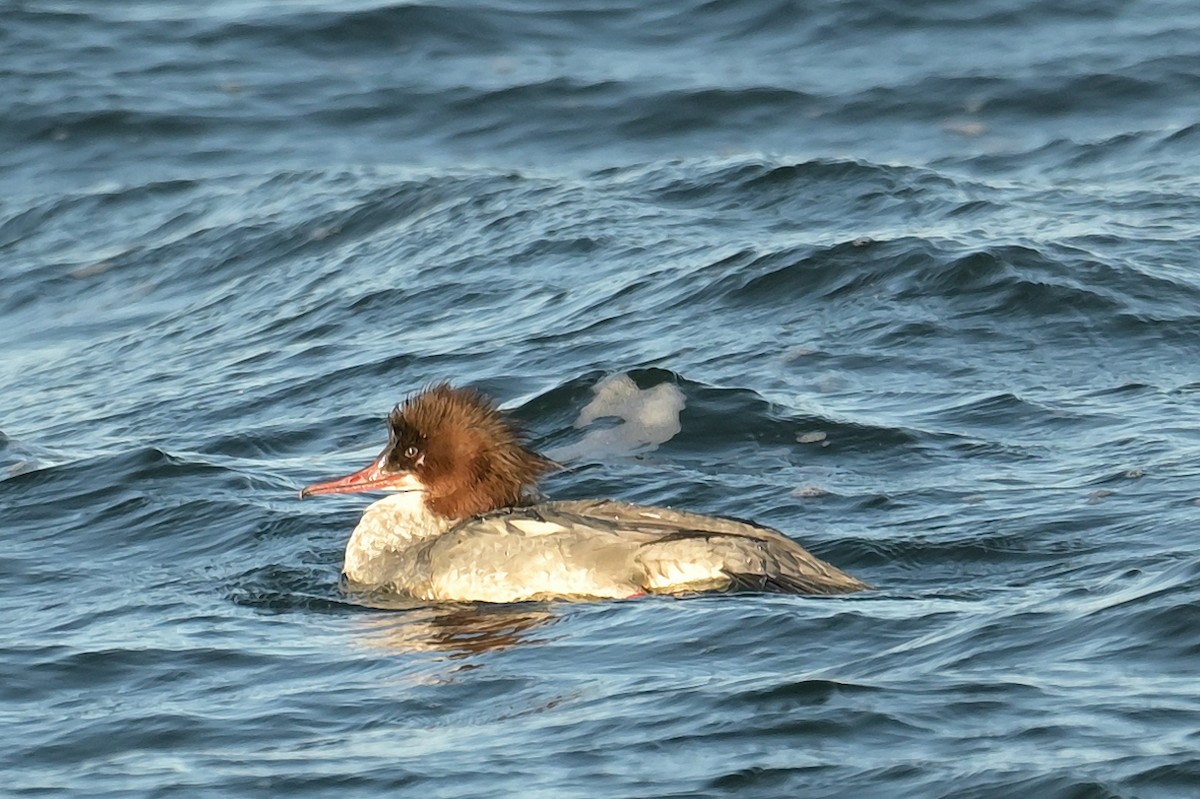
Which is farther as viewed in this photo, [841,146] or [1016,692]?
[841,146]

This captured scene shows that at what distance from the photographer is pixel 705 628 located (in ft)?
24.7

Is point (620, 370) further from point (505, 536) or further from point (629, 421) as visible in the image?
point (505, 536)

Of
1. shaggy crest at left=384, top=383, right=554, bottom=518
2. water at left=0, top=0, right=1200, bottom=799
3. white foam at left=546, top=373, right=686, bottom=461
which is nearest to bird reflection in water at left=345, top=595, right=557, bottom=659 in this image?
water at left=0, top=0, right=1200, bottom=799

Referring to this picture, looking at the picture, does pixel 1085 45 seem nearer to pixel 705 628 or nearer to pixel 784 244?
pixel 784 244

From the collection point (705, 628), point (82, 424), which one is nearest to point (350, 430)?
point (82, 424)

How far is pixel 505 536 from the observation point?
335 inches

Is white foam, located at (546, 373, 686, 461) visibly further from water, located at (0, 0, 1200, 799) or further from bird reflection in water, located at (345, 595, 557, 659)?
bird reflection in water, located at (345, 595, 557, 659)

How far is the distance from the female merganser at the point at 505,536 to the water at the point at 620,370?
19 centimetres

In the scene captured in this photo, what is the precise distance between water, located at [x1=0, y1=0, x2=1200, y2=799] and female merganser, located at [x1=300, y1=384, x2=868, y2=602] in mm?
190

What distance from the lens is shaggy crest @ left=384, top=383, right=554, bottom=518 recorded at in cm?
919

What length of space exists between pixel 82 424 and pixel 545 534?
12.8 ft

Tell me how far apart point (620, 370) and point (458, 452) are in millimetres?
1956

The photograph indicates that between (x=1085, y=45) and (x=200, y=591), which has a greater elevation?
(x=1085, y=45)

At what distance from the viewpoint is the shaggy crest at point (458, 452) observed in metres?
9.19
